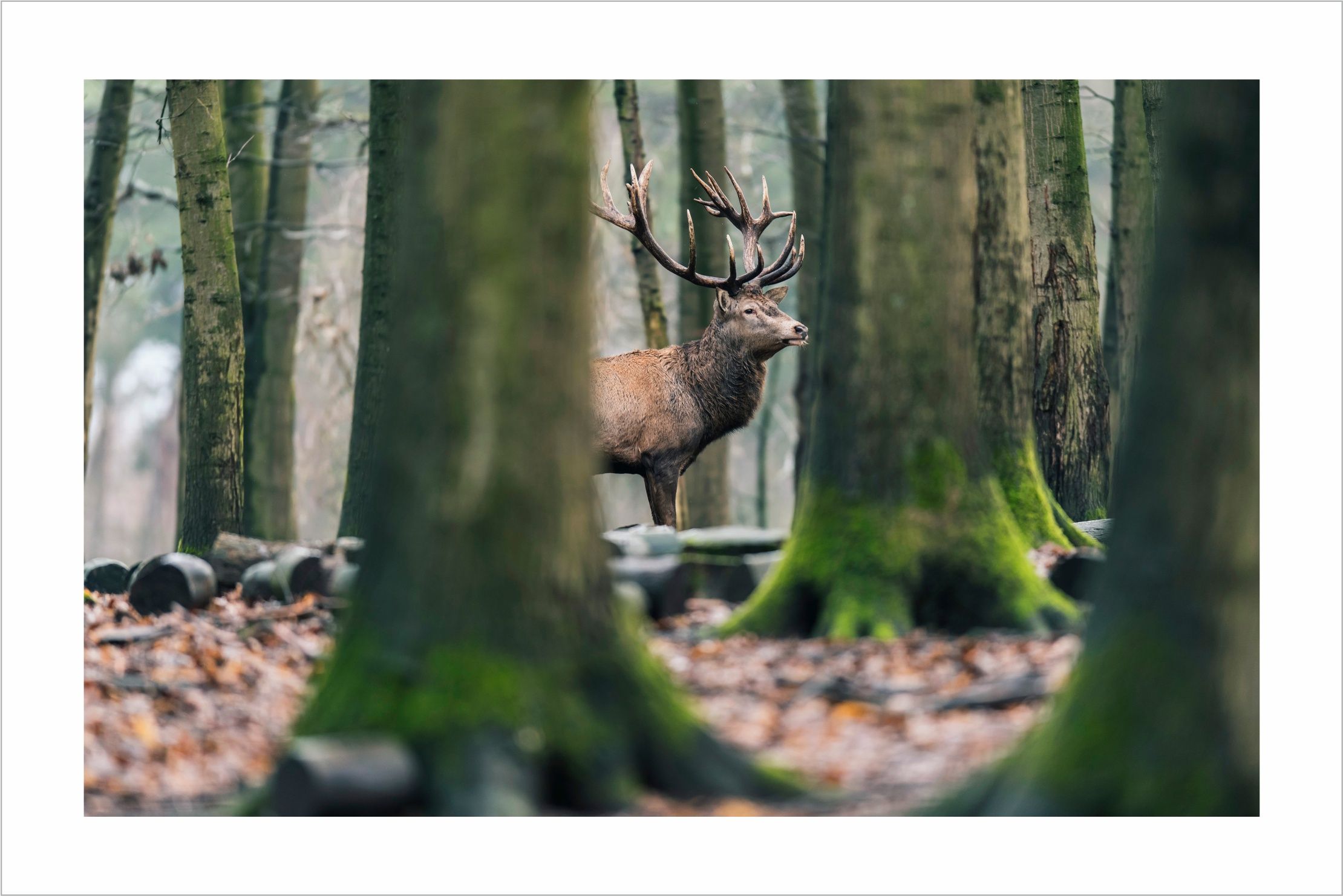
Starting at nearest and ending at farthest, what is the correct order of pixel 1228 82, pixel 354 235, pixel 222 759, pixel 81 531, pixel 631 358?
pixel 1228 82, pixel 222 759, pixel 81 531, pixel 631 358, pixel 354 235

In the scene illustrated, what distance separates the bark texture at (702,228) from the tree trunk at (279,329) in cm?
363

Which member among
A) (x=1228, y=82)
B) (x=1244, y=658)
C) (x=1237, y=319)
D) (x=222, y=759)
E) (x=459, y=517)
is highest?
(x=1228, y=82)

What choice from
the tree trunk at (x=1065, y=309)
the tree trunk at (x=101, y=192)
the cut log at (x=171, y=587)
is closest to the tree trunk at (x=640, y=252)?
the tree trunk at (x=1065, y=309)

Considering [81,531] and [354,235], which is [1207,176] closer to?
[81,531]

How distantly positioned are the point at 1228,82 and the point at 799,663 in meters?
2.61

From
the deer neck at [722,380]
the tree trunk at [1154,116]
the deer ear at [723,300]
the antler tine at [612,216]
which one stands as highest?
the tree trunk at [1154,116]

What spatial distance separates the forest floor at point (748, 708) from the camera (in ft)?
15.7

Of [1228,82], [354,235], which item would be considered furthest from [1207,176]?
[354,235]

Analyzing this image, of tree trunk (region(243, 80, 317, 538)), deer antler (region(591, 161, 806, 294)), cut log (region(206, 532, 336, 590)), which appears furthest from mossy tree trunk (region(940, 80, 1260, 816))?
tree trunk (region(243, 80, 317, 538))

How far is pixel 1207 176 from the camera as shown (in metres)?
4.38

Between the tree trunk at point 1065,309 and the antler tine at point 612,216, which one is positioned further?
the antler tine at point 612,216

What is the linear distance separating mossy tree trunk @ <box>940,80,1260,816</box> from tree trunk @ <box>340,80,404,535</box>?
500 centimetres

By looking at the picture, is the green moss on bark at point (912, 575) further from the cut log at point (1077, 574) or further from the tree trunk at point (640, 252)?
the tree trunk at point (640, 252)

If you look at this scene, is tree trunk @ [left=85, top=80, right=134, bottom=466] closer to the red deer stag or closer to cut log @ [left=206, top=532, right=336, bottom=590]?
the red deer stag
